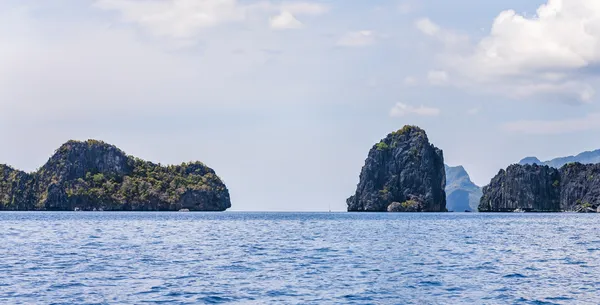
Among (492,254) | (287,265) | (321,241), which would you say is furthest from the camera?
(321,241)

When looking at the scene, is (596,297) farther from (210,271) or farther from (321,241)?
(321,241)

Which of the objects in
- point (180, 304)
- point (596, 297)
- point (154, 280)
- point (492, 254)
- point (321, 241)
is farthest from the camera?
point (321, 241)

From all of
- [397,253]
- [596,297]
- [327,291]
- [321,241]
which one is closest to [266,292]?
[327,291]

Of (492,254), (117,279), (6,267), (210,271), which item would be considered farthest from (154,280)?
(492,254)

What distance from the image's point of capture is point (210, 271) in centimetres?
5331

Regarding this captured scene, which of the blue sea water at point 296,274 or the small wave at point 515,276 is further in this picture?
the small wave at point 515,276

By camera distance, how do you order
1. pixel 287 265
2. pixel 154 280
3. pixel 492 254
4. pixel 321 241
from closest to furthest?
pixel 154 280 → pixel 287 265 → pixel 492 254 → pixel 321 241

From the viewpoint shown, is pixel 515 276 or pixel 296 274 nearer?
pixel 515 276

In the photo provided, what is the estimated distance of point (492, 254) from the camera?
6912 centimetres

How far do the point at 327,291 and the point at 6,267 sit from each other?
26.2 meters

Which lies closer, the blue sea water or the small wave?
the blue sea water

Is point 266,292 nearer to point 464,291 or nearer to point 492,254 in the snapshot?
point 464,291

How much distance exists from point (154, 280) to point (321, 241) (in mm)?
43715

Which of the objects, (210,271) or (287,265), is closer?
(210,271)
